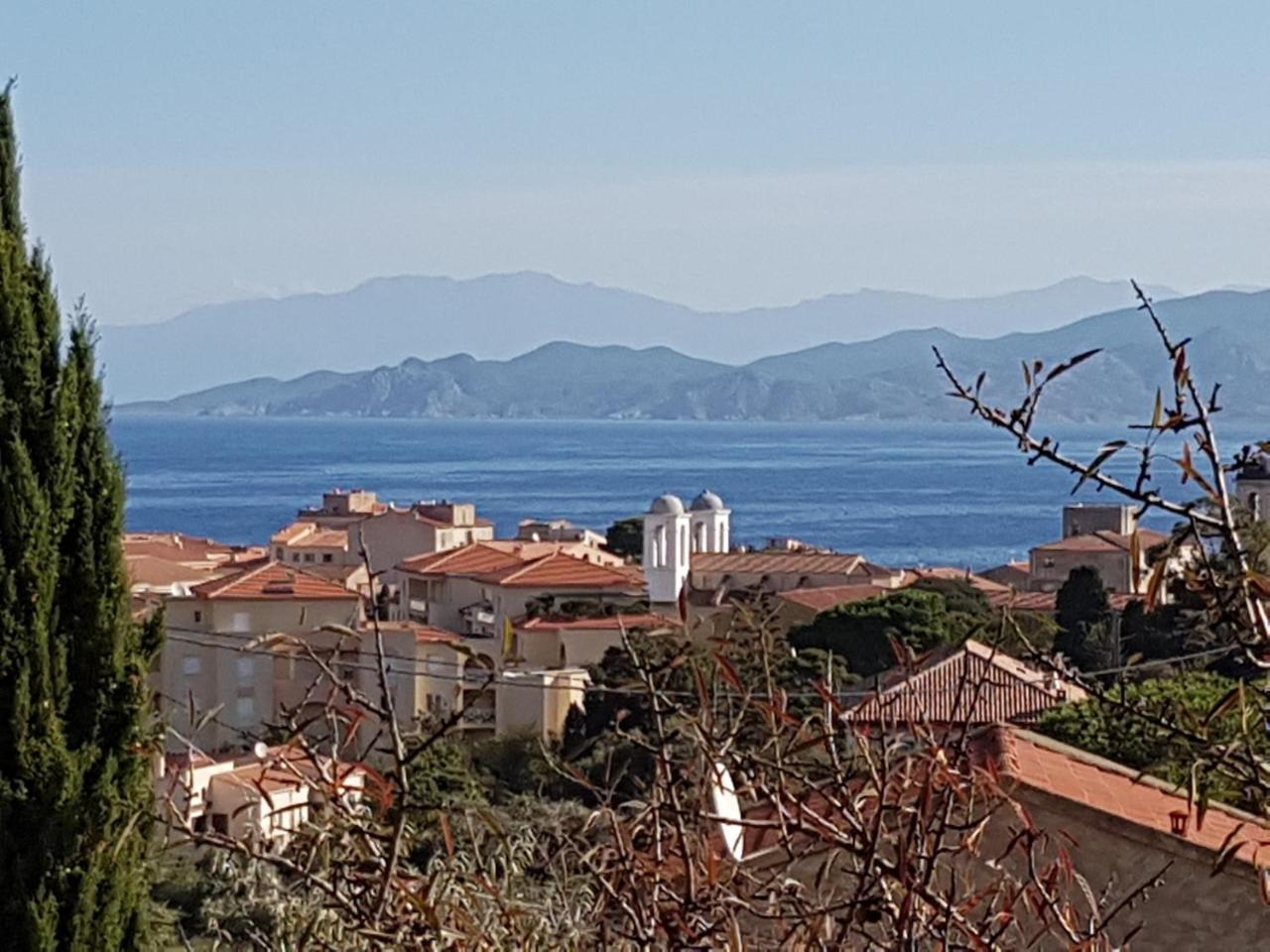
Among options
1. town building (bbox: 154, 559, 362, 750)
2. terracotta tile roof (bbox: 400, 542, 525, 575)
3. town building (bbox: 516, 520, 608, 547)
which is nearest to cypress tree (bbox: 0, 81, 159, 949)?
town building (bbox: 154, 559, 362, 750)

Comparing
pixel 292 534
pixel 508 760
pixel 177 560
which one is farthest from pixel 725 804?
pixel 292 534

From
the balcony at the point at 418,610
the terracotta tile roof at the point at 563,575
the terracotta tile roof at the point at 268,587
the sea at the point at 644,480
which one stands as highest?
the terracotta tile roof at the point at 268,587

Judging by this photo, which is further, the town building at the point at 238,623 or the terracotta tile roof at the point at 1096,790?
the town building at the point at 238,623

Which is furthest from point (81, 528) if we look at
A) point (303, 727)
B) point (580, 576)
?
point (580, 576)

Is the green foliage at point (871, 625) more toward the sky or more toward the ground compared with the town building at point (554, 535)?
more toward the sky

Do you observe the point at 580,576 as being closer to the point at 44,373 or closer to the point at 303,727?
the point at 44,373

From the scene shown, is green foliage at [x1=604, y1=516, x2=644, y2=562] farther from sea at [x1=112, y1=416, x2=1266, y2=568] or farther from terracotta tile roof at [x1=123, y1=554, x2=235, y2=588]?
sea at [x1=112, y1=416, x2=1266, y2=568]

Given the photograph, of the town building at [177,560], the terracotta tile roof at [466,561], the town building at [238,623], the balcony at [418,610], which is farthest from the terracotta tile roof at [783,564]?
the town building at [238,623]

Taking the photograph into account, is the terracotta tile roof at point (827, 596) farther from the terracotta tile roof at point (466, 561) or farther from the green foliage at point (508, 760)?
the green foliage at point (508, 760)
